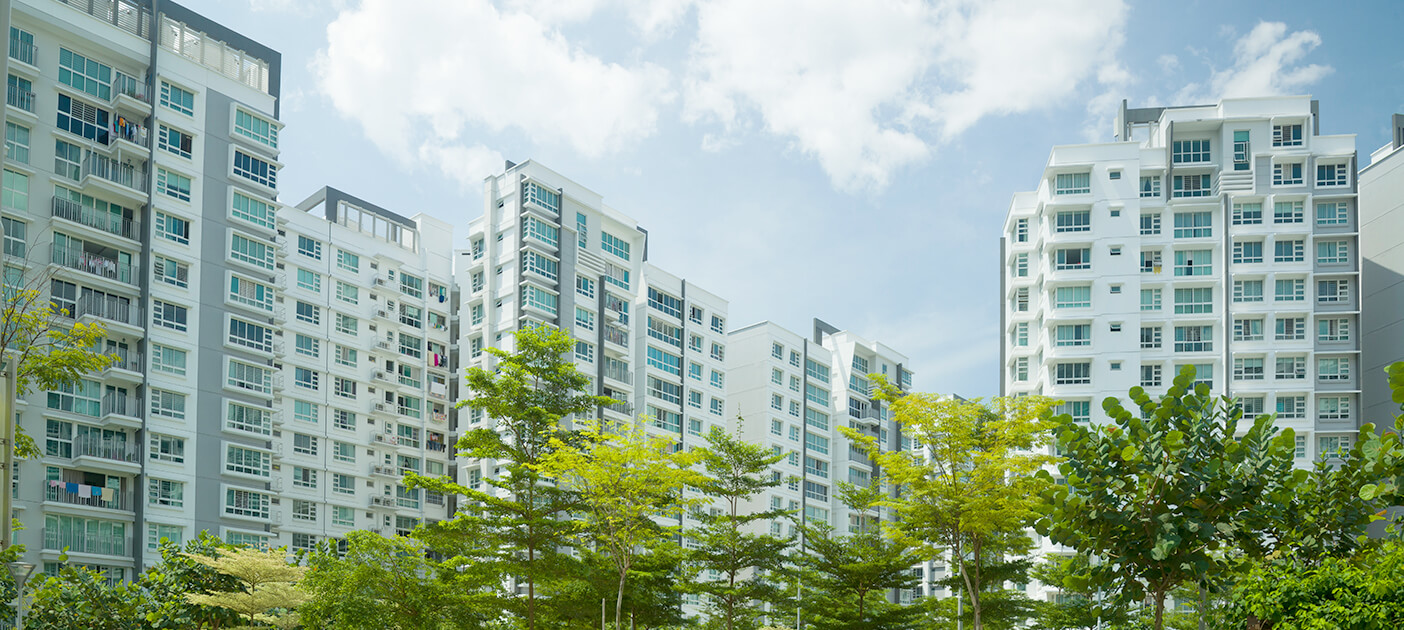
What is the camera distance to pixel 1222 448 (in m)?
9.39

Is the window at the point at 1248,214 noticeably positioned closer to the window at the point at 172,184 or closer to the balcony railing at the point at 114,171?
the window at the point at 172,184

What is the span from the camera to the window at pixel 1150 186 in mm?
59844

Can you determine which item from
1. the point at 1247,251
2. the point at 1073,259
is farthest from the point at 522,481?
the point at 1247,251

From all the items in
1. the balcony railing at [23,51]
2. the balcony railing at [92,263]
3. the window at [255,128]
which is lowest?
the balcony railing at [92,263]

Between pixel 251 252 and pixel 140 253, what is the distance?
17.1ft

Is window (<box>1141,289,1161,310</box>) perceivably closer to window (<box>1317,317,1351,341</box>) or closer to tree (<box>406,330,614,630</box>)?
window (<box>1317,317,1351,341</box>)

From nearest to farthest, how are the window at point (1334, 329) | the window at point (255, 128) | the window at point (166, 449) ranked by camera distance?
the window at point (166, 449)
the window at point (255, 128)
the window at point (1334, 329)

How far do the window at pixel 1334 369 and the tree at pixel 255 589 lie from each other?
47983 millimetres

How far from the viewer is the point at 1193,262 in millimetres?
58844

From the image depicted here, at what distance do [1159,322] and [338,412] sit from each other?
41.9 m

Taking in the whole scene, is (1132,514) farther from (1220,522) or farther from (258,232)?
(258,232)

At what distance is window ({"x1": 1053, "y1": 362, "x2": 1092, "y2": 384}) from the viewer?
58.6 meters

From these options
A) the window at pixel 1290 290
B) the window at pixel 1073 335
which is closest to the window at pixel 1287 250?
the window at pixel 1290 290

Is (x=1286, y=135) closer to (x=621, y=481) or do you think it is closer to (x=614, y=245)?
(x=614, y=245)
